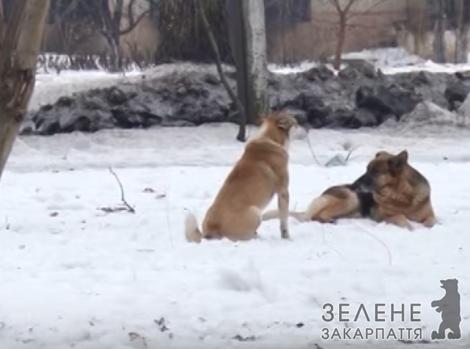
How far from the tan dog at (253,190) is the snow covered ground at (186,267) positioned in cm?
18

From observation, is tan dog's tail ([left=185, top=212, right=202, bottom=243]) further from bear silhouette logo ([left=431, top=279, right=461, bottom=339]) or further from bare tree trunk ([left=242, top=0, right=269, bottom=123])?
bare tree trunk ([left=242, top=0, right=269, bottom=123])

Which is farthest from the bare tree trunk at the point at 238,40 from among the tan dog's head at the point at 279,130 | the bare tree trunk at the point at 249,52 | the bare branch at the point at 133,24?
the bare branch at the point at 133,24

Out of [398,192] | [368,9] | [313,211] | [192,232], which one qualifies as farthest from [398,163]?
[368,9]

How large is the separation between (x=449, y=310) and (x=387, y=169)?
3.30 m

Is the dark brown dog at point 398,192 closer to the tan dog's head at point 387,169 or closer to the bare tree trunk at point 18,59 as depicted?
the tan dog's head at point 387,169

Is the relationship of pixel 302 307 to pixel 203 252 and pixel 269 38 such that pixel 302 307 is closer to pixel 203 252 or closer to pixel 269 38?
pixel 203 252

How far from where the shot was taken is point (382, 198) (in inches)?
373

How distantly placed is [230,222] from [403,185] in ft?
6.00

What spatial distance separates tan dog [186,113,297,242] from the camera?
27.7ft

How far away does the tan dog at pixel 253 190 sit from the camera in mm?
8445

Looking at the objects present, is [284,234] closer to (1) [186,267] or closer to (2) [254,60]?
(1) [186,267]

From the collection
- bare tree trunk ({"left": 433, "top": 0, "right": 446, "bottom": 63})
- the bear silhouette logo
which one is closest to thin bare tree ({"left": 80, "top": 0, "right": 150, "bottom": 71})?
bare tree trunk ({"left": 433, "top": 0, "right": 446, "bottom": 63})

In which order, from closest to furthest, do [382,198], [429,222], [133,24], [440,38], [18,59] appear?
[18,59] → [429,222] → [382,198] → [133,24] → [440,38]

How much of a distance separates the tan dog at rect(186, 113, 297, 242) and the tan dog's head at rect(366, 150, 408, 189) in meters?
0.97
